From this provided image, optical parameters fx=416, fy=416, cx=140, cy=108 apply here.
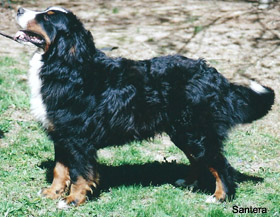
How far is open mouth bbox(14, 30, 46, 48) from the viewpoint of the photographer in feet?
13.3

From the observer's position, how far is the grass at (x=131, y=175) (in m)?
4.15

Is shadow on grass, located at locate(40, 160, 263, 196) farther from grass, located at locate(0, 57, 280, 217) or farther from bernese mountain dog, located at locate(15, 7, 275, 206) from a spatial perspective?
bernese mountain dog, located at locate(15, 7, 275, 206)

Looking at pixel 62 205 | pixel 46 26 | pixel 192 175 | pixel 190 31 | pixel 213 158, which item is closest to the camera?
pixel 46 26

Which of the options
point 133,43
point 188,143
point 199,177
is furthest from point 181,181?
point 133,43

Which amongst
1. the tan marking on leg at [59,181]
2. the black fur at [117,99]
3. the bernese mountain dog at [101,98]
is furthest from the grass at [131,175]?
the black fur at [117,99]

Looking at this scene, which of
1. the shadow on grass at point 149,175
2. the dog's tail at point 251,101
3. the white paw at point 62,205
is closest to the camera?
the white paw at point 62,205

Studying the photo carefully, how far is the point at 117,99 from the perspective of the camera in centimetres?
416

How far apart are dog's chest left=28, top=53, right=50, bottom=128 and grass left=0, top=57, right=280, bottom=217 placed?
83 cm

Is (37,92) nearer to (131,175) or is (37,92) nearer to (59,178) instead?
(59,178)

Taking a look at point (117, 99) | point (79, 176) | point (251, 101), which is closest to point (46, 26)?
point (117, 99)

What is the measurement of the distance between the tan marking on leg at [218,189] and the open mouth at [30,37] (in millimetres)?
2161

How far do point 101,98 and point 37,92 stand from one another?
651 mm

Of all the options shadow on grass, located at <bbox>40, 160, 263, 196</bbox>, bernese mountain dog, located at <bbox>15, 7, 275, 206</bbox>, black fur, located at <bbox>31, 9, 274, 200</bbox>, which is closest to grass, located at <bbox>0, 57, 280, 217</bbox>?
shadow on grass, located at <bbox>40, 160, 263, 196</bbox>

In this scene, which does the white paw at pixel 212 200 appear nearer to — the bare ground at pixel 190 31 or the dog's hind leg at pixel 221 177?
the dog's hind leg at pixel 221 177
